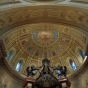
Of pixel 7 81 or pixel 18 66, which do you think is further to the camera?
pixel 18 66

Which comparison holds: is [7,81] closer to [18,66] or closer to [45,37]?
[18,66]

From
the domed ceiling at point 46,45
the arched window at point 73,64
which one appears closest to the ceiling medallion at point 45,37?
the domed ceiling at point 46,45

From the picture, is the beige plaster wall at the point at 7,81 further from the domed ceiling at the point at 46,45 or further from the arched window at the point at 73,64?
the arched window at the point at 73,64

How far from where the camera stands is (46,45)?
70.5 feet

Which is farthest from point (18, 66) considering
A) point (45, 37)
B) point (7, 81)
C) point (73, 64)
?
point (73, 64)

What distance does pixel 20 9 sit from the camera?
50.9 feet

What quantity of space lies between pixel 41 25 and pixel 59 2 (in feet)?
10.0

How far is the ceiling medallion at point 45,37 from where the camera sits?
66.5 ft

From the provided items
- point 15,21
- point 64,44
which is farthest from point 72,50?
point 15,21

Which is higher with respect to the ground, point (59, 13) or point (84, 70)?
point (59, 13)

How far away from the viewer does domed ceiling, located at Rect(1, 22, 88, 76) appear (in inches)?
679

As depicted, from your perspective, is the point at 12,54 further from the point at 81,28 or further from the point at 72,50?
the point at 81,28

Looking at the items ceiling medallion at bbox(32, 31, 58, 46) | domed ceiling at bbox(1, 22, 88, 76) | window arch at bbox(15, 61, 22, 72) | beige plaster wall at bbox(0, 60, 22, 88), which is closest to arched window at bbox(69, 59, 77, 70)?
domed ceiling at bbox(1, 22, 88, 76)

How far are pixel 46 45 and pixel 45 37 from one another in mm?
1294
